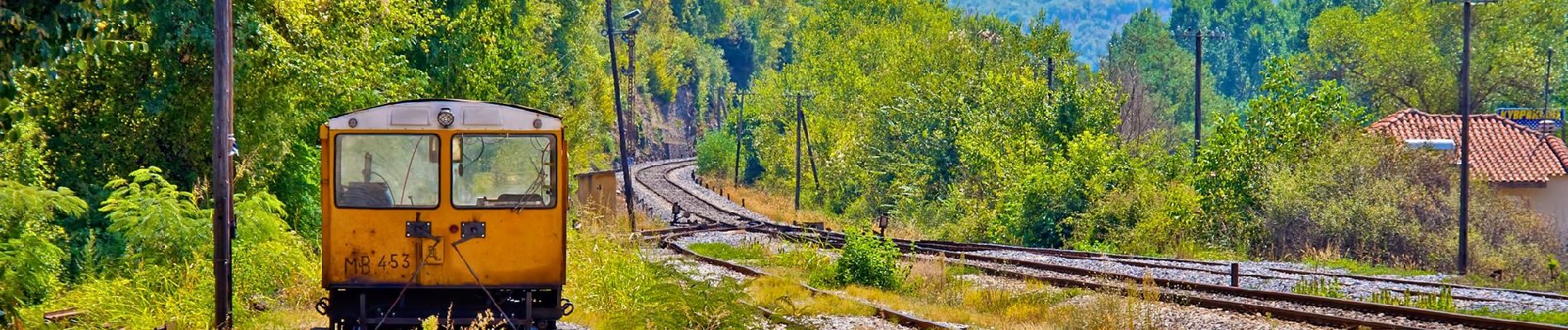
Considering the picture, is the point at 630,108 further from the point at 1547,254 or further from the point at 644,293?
the point at 644,293

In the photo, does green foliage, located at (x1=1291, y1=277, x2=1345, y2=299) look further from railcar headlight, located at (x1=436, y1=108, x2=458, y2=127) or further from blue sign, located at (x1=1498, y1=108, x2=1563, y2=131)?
blue sign, located at (x1=1498, y1=108, x2=1563, y2=131)

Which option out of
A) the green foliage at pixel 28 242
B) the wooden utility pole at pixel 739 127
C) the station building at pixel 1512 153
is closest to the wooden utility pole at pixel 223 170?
the green foliage at pixel 28 242

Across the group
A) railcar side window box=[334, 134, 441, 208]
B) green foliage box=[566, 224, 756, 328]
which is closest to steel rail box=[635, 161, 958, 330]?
green foliage box=[566, 224, 756, 328]

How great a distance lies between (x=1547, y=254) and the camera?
1152 inches

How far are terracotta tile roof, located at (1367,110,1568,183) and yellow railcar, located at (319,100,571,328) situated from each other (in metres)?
33.1

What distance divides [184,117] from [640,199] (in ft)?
104

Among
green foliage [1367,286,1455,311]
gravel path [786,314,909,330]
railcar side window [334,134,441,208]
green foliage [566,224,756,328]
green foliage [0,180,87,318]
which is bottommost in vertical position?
gravel path [786,314,909,330]

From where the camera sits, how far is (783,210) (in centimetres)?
5422

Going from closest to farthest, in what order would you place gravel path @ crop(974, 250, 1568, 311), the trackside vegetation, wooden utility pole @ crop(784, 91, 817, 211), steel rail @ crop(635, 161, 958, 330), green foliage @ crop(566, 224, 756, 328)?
green foliage @ crop(566, 224, 756, 328)
steel rail @ crop(635, 161, 958, 330)
gravel path @ crop(974, 250, 1568, 311)
the trackside vegetation
wooden utility pole @ crop(784, 91, 817, 211)

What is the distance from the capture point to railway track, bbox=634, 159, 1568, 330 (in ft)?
49.7

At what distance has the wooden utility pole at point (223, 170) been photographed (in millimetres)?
12586

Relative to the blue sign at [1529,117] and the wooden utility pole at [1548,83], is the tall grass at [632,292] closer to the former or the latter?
the blue sign at [1529,117]

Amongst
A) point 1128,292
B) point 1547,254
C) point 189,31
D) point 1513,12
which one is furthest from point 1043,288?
point 1513,12

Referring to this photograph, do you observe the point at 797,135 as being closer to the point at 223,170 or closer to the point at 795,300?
the point at 795,300
